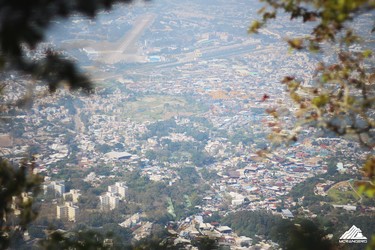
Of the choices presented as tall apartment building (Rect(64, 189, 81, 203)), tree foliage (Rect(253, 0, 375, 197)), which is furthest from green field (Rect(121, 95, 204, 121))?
tree foliage (Rect(253, 0, 375, 197))

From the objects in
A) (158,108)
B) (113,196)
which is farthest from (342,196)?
(158,108)

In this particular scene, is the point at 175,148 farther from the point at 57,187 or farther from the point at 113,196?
the point at 57,187

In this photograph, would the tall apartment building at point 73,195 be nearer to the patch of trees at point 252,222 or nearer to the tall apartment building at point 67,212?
the tall apartment building at point 67,212

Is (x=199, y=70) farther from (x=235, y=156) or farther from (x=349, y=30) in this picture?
(x=349, y=30)

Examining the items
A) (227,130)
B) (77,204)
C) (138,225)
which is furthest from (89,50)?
(138,225)

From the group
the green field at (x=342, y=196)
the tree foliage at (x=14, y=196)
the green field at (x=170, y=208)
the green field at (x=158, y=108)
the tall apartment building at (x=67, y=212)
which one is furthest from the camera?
the green field at (x=158, y=108)

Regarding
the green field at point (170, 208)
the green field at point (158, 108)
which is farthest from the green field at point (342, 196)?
the green field at point (158, 108)
